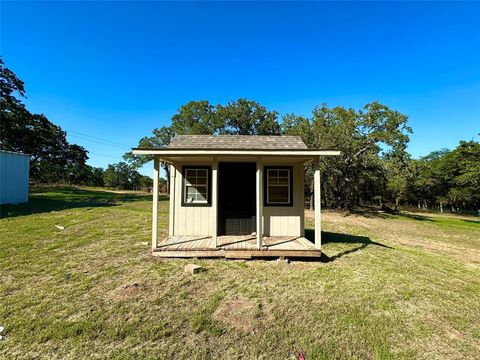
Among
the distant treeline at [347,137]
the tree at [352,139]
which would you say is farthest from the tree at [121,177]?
the tree at [352,139]

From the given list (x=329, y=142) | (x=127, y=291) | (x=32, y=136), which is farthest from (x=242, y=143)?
(x=32, y=136)

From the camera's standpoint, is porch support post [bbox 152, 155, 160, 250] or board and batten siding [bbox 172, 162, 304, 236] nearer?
porch support post [bbox 152, 155, 160, 250]

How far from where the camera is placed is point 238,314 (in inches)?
136

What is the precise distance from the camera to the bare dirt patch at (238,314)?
321cm

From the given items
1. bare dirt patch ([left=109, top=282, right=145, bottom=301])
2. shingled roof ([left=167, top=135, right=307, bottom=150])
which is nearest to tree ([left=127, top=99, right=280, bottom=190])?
shingled roof ([left=167, top=135, right=307, bottom=150])

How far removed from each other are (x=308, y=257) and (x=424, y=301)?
7.72 ft

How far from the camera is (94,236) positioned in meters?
7.72

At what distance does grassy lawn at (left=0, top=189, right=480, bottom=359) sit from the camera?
2768 millimetres

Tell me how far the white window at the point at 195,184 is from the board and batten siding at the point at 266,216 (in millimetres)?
179

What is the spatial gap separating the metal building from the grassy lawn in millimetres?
9701

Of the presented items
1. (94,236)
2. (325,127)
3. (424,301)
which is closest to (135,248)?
(94,236)

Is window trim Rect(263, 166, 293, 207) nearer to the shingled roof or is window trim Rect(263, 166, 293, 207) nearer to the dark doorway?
the dark doorway

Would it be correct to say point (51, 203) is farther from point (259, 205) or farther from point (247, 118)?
point (247, 118)

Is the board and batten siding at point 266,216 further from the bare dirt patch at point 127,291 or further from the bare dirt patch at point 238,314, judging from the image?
the bare dirt patch at point 238,314
